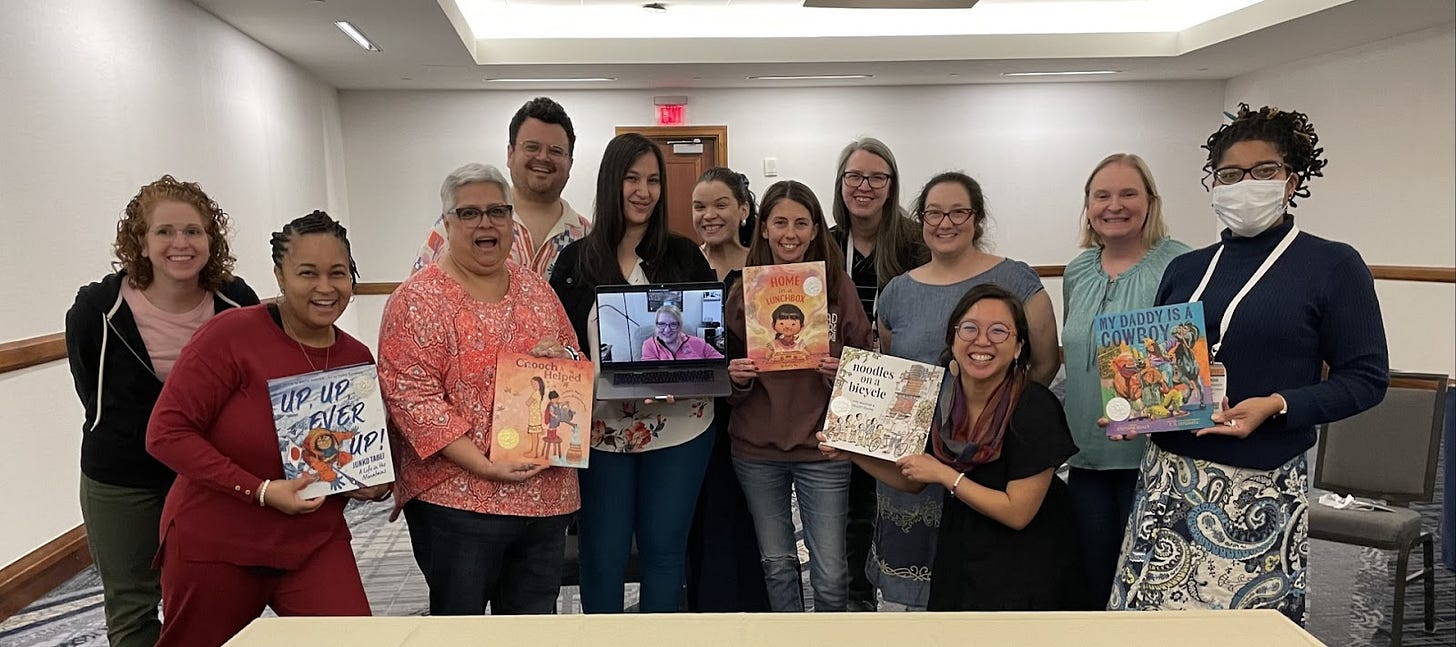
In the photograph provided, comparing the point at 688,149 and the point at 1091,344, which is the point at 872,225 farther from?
the point at 688,149

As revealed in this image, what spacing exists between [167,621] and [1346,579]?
4020 mm

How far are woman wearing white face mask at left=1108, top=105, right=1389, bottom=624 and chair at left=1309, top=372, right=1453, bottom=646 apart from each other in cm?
137

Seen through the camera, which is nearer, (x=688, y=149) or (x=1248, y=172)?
(x=1248, y=172)

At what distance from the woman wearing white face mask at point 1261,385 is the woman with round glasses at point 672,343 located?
1.11 metres

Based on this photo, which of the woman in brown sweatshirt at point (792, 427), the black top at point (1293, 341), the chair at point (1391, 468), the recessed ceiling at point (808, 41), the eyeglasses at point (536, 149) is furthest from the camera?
the recessed ceiling at point (808, 41)

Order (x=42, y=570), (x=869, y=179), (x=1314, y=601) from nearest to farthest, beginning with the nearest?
(x=869, y=179)
(x=1314, y=601)
(x=42, y=570)

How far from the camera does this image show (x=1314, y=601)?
3.21 metres

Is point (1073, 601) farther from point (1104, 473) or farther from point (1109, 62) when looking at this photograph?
point (1109, 62)

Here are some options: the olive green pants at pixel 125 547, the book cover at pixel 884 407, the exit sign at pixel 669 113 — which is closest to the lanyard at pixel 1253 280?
the book cover at pixel 884 407

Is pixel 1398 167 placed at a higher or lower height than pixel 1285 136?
higher

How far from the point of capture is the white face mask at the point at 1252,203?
1.79 metres

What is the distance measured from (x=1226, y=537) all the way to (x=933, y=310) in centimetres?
83

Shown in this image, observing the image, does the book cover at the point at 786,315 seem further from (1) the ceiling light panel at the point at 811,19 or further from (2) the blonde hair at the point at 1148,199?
(1) the ceiling light panel at the point at 811,19

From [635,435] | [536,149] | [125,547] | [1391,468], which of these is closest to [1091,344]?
[635,435]
